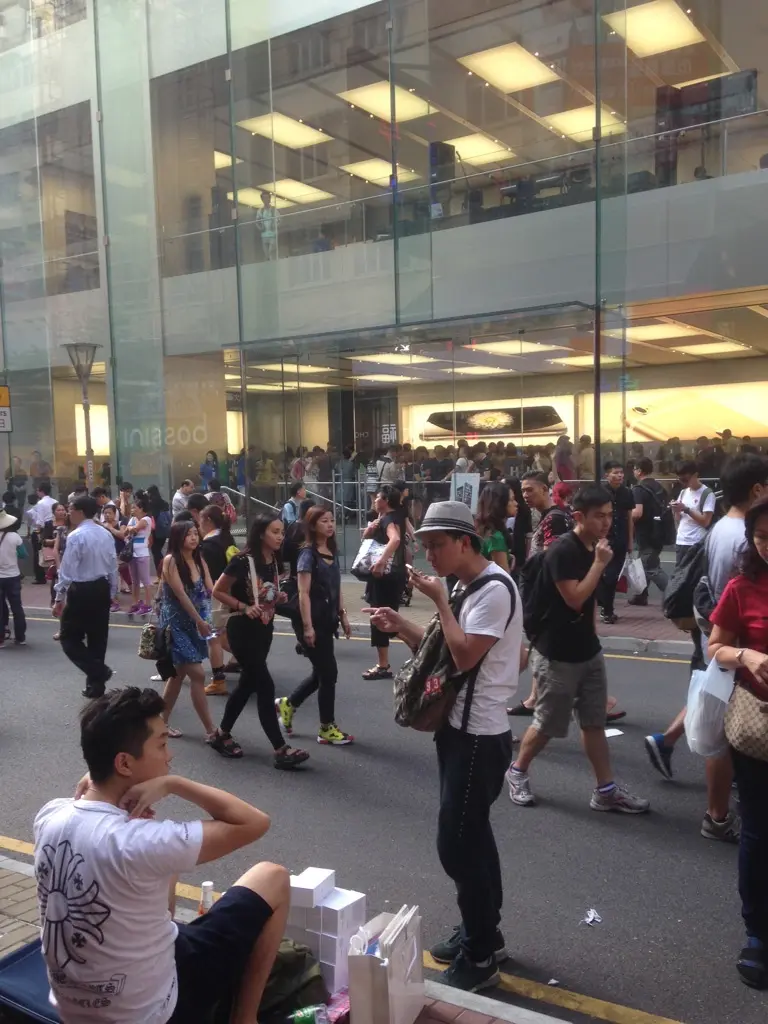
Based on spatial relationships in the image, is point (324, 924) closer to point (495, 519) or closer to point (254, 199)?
point (495, 519)

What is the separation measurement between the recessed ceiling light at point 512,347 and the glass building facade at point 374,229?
0.15 ft

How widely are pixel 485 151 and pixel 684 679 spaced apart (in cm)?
1152

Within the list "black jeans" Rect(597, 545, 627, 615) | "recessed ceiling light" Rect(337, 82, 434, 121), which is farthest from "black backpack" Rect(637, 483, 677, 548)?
"recessed ceiling light" Rect(337, 82, 434, 121)

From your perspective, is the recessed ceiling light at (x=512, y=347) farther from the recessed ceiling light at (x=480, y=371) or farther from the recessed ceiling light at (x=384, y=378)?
the recessed ceiling light at (x=384, y=378)

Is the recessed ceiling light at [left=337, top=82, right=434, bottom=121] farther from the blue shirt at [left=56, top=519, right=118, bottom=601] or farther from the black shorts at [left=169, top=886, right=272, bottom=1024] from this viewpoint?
the black shorts at [left=169, top=886, right=272, bottom=1024]

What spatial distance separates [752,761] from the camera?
3334mm

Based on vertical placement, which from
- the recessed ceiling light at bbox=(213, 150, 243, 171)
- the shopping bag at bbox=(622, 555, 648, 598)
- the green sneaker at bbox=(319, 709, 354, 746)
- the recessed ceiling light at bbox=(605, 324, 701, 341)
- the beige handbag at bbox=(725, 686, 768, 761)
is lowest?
the green sneaker at bbox=(319, 709, 354, 746)

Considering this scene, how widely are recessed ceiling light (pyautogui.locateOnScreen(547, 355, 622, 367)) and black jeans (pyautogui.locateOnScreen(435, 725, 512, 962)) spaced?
11.5 meters

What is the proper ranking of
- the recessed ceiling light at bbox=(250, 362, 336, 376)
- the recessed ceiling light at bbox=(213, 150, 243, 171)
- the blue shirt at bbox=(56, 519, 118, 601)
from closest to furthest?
Result: the blue shirt at bbox=(56, 519, 118, 601) < the recessed ceiling light at bbox=(250, 362, 336, 376) < the recessed ceiling light at bbox=(213, 150, 243, 171)

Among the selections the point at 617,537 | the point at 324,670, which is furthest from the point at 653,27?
the point at 324,670

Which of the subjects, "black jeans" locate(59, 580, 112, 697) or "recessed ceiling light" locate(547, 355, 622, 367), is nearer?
"black jeans" locate(59, 580, 112, 697)

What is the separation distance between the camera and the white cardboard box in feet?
10.4

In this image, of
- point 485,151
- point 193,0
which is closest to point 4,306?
point 193,0

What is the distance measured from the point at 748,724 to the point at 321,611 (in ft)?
12.1
